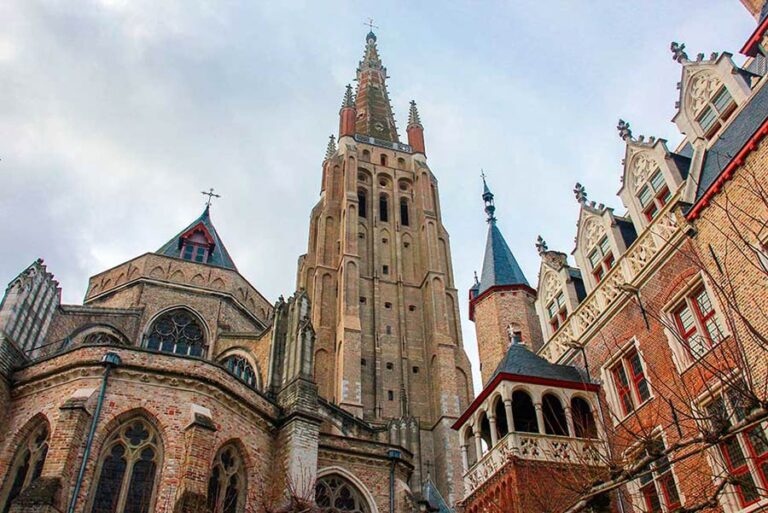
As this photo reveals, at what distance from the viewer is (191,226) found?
36.1 m

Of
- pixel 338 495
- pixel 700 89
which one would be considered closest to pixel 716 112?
pixel 700 89

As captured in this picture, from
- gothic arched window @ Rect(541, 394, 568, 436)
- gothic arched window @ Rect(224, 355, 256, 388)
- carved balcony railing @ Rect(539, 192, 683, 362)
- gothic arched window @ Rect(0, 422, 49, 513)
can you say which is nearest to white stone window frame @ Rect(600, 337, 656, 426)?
carved balcony railing @ Rect(539, 192, 683, 362)

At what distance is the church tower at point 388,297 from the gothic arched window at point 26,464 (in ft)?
45.1

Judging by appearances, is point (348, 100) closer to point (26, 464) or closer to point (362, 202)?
point (362, 202)

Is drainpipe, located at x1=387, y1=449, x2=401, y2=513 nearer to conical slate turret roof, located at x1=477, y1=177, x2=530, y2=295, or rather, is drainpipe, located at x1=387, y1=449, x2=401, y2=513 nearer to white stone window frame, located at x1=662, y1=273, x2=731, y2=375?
conical slate turret roof, located at x1=477, y1=177, x2=530, y2=295

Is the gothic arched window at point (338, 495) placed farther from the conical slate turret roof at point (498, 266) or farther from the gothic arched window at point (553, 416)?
the conical slate turret roof at point (498, 266)

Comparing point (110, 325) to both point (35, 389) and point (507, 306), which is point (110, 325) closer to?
point (35, 389)

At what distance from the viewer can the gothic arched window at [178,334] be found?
27703mm

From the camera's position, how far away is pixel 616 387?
14.8 m

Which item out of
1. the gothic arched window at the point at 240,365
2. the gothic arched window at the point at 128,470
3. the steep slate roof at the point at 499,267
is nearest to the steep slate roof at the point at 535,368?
the steep slate roof at the point at 499,267

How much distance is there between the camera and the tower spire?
56375 millimetres

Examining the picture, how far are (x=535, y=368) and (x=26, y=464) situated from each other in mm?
12566

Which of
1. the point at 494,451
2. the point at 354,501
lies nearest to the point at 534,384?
the point at 494,451

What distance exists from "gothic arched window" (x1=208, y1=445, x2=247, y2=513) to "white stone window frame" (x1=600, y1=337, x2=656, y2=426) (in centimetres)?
933
